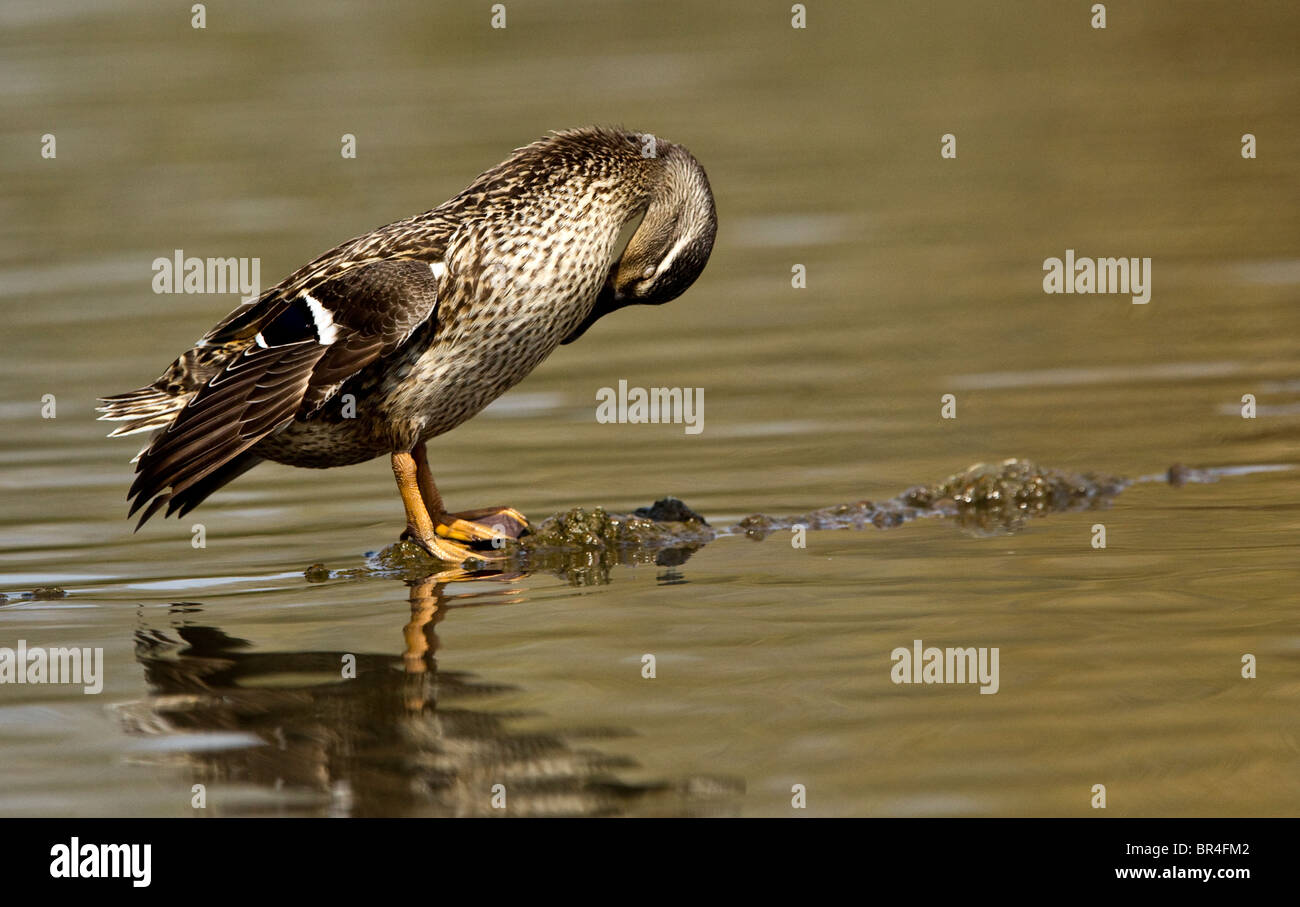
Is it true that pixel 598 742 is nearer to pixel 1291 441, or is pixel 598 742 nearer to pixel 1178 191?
pixel 1291 441

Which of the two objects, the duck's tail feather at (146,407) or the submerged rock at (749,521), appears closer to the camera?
the submerged rock at (749,521)

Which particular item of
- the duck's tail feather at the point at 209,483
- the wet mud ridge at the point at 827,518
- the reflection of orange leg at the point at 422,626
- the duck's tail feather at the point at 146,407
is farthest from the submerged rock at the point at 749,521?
the duck's tail feather at the point at 146,407

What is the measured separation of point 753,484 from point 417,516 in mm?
1947

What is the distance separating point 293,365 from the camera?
805 centimetres

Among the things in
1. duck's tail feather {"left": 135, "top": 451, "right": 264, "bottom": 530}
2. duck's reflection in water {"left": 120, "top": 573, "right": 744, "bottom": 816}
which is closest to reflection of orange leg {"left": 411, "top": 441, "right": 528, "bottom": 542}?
duck's tail feather {"left": 135, "top": 451, "right": 264, "bottom": 530}

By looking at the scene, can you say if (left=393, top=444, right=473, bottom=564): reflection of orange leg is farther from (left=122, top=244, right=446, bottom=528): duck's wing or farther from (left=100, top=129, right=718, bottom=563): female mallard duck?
(left=122, top=244, right=446, bottom=528): duck's wing

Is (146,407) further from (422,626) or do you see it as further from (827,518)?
(827,518)

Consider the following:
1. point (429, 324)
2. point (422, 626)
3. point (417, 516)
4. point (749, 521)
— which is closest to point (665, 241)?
point (429, 324)

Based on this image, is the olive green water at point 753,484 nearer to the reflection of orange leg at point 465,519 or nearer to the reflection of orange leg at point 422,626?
the reflection of orange leg at point 422,626

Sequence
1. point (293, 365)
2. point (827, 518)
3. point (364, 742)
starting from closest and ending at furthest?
point (364, 742)
point (293, 365)
point (827, 518)

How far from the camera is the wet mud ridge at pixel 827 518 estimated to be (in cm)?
856

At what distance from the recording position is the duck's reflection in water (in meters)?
5.61
